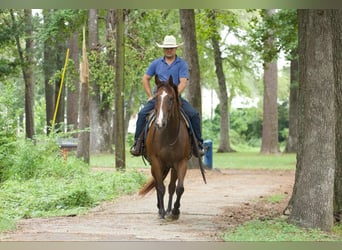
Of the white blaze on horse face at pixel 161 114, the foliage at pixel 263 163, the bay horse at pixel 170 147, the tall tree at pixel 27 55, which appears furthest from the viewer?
the tall tree at pixel 27 55

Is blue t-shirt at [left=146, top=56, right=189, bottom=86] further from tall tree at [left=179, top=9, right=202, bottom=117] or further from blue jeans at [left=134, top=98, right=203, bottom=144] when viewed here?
tall tree at [left=179, top=9, right=202, bottom=117]

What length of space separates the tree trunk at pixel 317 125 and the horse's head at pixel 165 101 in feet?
3.48

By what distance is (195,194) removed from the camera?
9594 millimetres

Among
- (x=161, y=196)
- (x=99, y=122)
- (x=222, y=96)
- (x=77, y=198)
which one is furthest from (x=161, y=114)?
(x=222, y=96)

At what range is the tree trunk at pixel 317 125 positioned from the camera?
256 inches

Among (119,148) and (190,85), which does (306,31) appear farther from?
(190,85)

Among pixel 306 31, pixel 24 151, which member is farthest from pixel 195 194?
pixel 306 31

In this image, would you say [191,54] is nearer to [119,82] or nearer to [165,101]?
[119,82]

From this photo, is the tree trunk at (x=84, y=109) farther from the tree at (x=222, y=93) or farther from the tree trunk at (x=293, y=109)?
the tree at (x=222, y=93)

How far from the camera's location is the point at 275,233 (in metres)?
6.51

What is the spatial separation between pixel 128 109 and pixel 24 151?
13316 mm

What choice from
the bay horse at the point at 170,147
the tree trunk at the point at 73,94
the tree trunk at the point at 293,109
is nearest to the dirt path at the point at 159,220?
the bay horse at the point at 170,147

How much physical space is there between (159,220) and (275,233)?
1.07 m

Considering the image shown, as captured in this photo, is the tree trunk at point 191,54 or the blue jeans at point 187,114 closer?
the blue jeans at point 187,114
